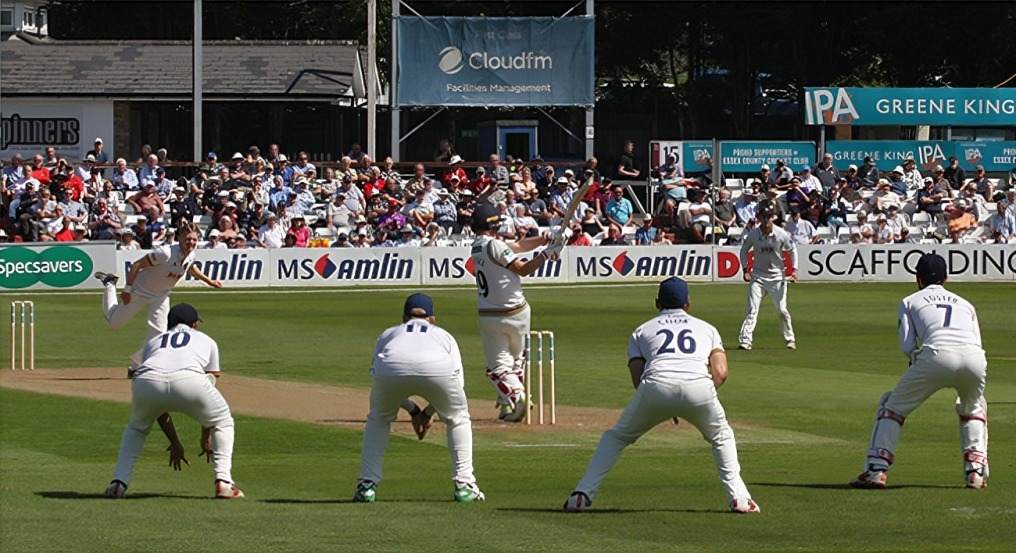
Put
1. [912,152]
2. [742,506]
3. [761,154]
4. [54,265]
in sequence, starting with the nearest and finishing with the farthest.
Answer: [742,506]
[54,265]
[761,154]
[912,152]

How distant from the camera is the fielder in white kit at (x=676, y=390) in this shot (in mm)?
11984

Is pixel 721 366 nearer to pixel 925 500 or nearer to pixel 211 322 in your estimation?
pixel 925 500

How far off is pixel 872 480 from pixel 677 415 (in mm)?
2555

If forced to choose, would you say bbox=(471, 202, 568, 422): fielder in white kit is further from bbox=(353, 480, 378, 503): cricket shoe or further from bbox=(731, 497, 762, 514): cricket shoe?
bbox=(731, 497, 762, 514): cricket shoe

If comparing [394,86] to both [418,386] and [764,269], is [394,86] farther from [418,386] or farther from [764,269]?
[418,386]

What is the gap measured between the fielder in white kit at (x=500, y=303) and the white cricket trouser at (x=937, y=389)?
16.6ft

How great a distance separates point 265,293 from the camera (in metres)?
39.4

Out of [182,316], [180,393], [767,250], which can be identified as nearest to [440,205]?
[767,250]

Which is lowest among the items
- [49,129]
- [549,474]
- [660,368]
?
[549,474]

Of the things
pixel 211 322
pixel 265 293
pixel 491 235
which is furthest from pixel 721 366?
pixel 265 293

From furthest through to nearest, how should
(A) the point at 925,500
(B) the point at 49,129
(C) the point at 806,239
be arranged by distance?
1. (B) the point at 49,129
2. (C) the point at 806,239
3. (A) the point at 925,500

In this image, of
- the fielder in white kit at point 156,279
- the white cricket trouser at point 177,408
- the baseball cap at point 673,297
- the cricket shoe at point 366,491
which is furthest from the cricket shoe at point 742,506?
the fielder in white kit at point 156,279

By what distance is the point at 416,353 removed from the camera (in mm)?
12719

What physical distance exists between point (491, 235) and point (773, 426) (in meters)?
3.76
